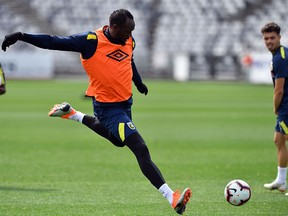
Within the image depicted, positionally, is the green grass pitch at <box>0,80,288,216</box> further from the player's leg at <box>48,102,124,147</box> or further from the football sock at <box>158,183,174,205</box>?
the player's leg at <box>48,102,124,147</box>

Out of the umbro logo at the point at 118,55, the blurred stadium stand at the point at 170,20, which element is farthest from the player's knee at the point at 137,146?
the blurred stadium stand at the point at 170,20

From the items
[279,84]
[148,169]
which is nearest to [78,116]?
[148,169]

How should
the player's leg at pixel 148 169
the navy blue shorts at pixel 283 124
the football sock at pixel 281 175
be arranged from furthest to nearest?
the football sock at pixel 281 175 < the navy blue shorts at pixel 283 124 < the player's leg at pixel 148 169

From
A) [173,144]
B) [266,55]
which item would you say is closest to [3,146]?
[173,144]

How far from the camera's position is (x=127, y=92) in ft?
27.7

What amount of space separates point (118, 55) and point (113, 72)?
0.21m

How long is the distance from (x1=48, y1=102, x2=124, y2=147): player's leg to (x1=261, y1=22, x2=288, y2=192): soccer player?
251 centimetres

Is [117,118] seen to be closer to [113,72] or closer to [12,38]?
[113,72]

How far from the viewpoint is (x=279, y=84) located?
9.81m

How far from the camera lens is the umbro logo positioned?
8.28 meters

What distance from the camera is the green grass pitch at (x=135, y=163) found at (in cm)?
893

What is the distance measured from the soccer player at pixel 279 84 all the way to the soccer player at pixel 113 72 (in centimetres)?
232

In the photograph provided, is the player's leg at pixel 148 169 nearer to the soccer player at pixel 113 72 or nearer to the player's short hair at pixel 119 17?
the soccer player at pixel 113 72

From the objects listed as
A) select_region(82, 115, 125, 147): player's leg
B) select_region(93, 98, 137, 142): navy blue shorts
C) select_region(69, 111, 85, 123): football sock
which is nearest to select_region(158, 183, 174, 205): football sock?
select_region(93, 98, 137, 142): navy blue shorts
